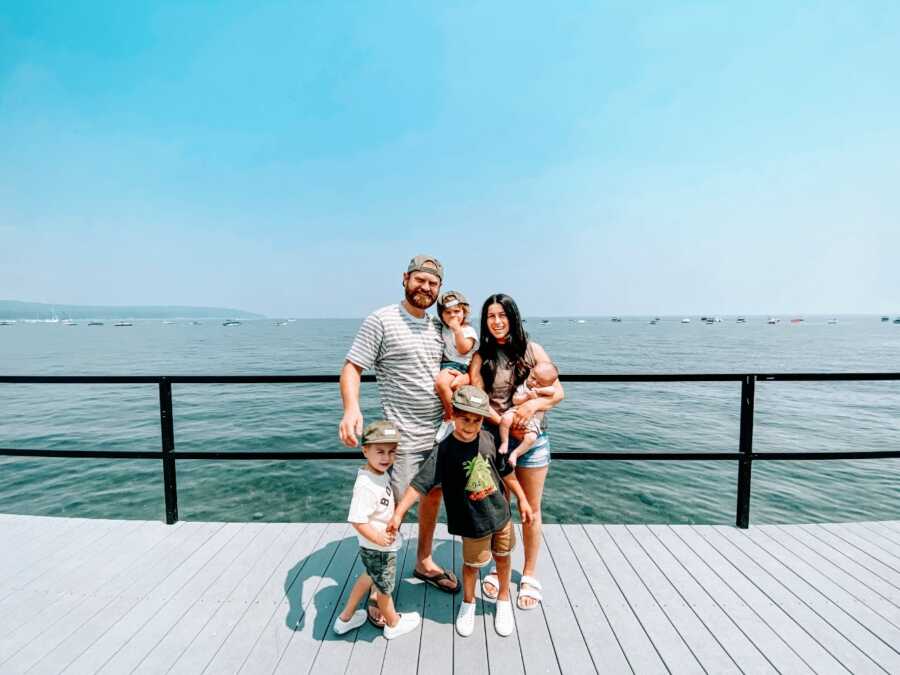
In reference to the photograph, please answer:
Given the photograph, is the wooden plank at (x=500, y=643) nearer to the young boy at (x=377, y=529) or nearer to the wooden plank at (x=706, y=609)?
the young boy at (x=377, y=529)

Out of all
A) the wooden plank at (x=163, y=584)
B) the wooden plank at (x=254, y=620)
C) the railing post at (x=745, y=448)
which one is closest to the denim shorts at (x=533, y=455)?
the wooden plank at (x=254, y=620)

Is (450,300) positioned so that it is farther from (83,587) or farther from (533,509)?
(83,587)

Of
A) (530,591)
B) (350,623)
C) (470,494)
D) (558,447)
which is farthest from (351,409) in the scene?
(558,447)

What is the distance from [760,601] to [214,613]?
124 inches

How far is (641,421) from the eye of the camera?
14.0 metres

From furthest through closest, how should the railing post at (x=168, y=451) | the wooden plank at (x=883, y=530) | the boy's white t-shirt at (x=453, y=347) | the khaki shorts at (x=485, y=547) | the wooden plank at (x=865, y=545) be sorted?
the railing post at (x=168, y=451)
the wooden plank at (x=883, y=530)
the wooden plank at (x=865, y=545)
the boy's white t-shirt at (x=453, y=347)
the khaki shorts at (x=485, y=547)

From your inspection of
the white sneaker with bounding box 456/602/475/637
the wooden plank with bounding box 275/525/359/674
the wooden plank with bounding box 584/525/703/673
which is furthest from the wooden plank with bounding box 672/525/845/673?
the wooden plank with bounding box 275/525/359/674

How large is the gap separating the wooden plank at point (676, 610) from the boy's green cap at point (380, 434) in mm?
1819

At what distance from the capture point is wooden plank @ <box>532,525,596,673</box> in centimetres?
196

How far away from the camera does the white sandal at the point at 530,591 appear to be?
2332mm

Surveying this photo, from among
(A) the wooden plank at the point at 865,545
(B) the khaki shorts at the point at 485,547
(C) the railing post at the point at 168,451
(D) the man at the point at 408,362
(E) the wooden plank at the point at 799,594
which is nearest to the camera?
(E) the wooden plank at the point at 799,594

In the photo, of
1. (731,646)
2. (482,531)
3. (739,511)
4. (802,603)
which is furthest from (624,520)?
(482,531)

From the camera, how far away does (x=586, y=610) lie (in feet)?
7.55

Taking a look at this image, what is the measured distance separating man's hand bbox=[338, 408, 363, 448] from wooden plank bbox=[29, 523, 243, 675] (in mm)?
1569
